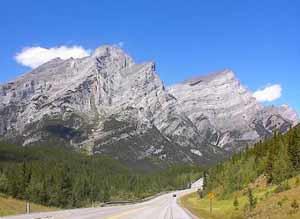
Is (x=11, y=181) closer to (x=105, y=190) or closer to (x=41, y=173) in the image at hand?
(x=41, y=173)

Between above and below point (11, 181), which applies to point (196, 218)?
below

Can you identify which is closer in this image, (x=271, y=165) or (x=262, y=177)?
(x=271, y=165)

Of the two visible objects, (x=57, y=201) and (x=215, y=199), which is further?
(x=57, y=201)

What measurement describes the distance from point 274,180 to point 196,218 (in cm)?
3943

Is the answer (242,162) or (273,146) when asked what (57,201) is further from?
(273,146)

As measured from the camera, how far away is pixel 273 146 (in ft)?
338

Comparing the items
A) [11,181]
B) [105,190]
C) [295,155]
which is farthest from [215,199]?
[105,190]

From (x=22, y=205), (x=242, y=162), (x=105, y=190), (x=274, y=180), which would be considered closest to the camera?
(x=22, y=205)

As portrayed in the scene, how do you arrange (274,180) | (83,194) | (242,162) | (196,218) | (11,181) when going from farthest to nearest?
(83,194), (11,181), (242,162), (274,180), (196,218)

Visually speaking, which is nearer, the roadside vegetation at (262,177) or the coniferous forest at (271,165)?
the roadside vegetation at (262,177)

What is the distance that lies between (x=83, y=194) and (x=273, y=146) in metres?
93.8

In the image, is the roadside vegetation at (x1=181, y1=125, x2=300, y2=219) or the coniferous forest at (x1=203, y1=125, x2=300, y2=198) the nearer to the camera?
the roadside vegetation at (x1=181, y1=125, x2=300, y2=219)

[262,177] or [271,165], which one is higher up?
[271,165]

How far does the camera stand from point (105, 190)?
197 m
